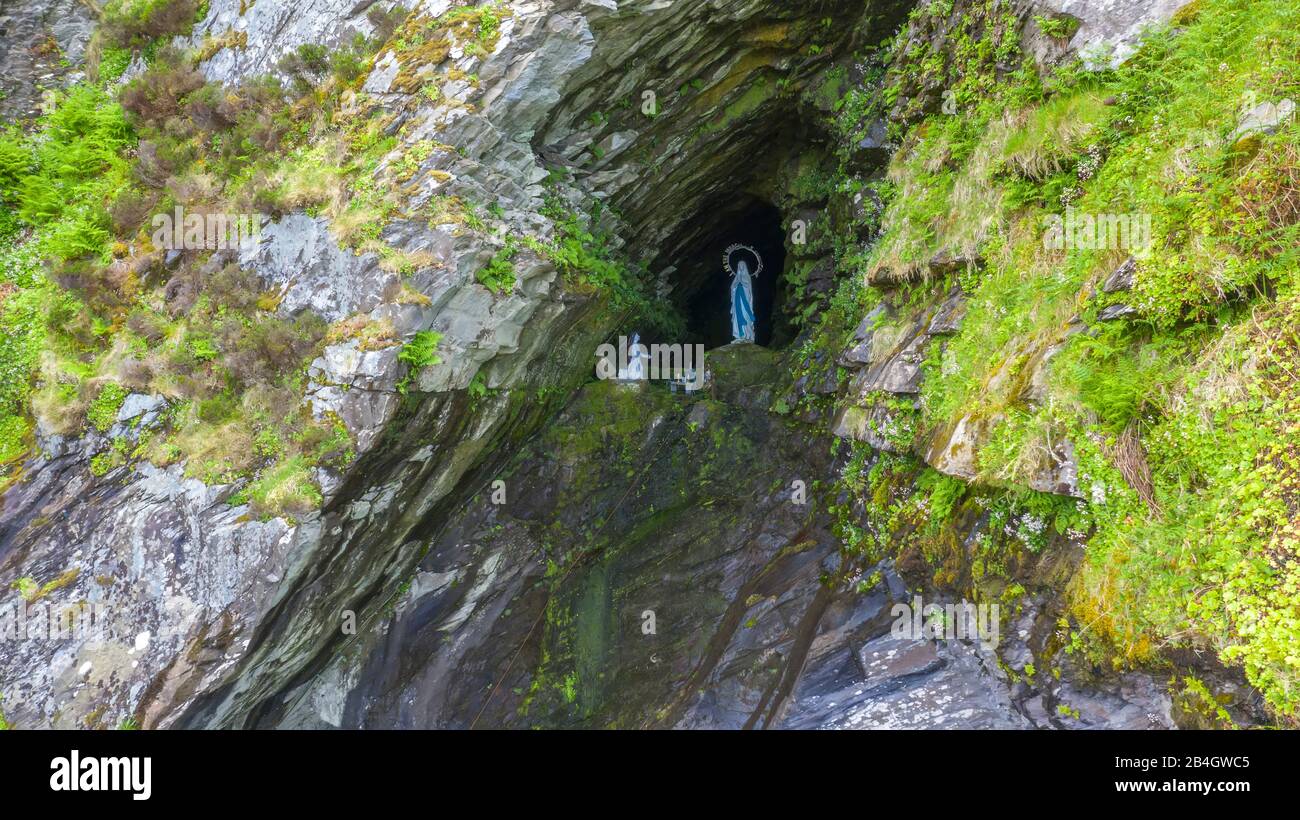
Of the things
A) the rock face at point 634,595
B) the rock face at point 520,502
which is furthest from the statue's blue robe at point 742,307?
the rock face at point 634,595

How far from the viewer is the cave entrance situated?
14.1m

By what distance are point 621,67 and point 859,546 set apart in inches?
308

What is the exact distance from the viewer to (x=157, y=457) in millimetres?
7414

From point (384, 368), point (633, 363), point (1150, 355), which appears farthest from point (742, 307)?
point (1150, 355)

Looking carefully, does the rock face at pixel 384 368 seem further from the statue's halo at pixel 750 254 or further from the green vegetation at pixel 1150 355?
the green vegetation at pixel 1150 355

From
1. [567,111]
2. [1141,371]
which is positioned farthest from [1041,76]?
[567,111]

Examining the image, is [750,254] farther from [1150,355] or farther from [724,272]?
[1150,355]

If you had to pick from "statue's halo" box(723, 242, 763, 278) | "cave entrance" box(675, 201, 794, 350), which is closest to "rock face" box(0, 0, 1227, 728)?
"cave entrance" box(675, 201, 794, 350)

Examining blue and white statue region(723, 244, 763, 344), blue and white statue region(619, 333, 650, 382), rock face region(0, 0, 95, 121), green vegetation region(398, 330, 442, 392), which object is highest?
rock face region(0, 0, 95, 121)

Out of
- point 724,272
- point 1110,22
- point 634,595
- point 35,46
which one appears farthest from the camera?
point 724,272

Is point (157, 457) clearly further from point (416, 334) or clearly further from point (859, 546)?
point (859, 546)

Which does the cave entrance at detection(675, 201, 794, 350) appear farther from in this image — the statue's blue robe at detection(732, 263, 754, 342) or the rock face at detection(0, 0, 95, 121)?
the rock face at detection(0, 0, 95, 121)

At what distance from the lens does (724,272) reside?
16562 millimetres

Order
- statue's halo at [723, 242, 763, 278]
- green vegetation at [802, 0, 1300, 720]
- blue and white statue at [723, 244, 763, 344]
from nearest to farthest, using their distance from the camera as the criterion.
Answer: green vegetation at [802, 0, 1300, 720] < blue and white statue at [723, 244, 763, 344] < statue's halo at [723, 242, 763, 278]
